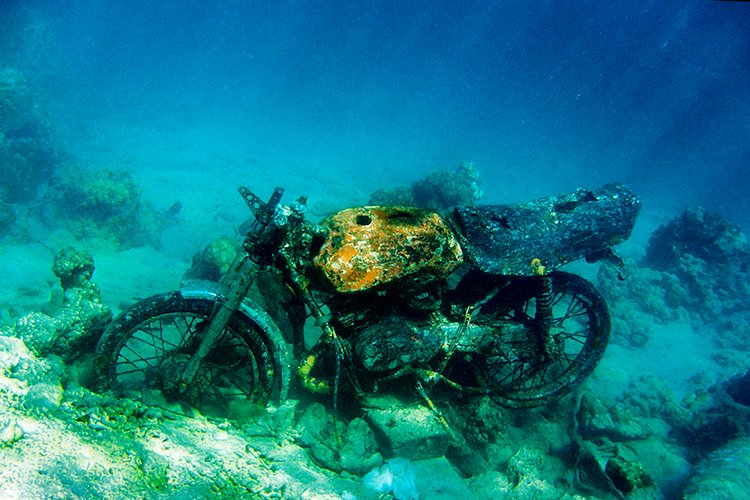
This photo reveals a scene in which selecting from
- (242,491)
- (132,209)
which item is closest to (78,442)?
(242,491)

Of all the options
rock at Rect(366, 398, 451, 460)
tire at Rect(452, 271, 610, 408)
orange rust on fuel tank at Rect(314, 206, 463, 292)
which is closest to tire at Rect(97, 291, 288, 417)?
orange rust on fuel tank at Rect(314, 206, 463, 292)

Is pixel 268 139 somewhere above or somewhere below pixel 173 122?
below

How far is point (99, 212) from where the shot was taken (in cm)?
1068

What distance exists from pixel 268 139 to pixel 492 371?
35312 millimetres

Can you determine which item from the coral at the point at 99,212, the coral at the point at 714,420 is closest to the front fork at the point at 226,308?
the coral at the point at 714,420

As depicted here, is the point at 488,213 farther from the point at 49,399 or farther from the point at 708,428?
the point at 708,428

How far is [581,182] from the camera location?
36.3 metres

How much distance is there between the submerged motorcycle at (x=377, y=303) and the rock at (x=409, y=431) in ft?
1.42

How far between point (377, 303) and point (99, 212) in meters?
11.8

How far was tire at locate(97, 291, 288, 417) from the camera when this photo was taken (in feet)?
9.03

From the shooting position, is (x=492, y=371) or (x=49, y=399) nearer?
(x=49, y=399)

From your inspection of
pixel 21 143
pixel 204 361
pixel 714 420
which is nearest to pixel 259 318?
pixel 204 361

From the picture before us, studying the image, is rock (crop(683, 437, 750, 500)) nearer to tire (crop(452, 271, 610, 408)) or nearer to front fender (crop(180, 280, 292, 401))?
tire (crop(452, 271, 610, 408))

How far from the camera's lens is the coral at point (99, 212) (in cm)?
1036
